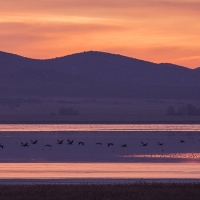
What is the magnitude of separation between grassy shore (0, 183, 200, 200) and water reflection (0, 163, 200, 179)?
4549 millimetres

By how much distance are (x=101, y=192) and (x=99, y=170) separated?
7829 mm

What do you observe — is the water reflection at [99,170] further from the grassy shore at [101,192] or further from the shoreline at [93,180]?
the grassy shore at [101,192]

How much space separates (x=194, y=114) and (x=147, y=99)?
68842 millimetres

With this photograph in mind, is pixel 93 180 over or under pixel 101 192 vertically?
under

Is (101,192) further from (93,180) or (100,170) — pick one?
(100,170)

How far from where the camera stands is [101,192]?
20.7 meters

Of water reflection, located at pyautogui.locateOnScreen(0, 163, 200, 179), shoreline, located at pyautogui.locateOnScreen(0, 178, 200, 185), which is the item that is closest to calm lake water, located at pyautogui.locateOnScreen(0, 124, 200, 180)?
water reflection, located at pyautogui.locateOnScreen(0, 163, 200, 179)

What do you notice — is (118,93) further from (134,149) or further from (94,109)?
(134,149)

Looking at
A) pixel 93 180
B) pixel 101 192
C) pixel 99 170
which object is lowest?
pixel 99 170

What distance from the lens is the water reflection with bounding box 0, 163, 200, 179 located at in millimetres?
26625

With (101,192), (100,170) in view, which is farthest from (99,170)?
(101,192)

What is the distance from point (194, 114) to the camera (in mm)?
117625

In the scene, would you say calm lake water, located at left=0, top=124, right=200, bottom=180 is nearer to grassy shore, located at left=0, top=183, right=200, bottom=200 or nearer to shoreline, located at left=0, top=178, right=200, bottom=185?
shoreline, located at left=0, top=178, right=200, bottom=185

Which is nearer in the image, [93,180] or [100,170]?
[93,180]
